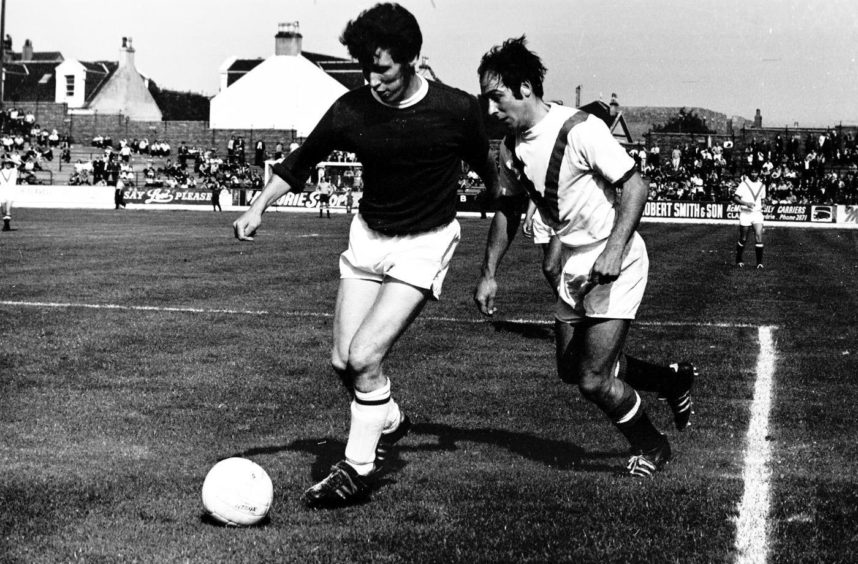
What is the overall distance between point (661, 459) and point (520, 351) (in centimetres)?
503

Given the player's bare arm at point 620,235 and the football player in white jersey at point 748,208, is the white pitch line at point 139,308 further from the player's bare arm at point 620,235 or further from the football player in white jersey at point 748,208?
the football player in white jersey at point 748,208

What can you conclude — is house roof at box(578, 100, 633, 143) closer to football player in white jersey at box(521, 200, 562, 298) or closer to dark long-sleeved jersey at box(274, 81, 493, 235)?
football player in white jersey at box(521, 200, 562, 298)

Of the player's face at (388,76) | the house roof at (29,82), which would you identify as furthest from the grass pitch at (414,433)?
the house roof at (29,82)

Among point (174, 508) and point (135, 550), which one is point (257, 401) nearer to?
point (174, 508)

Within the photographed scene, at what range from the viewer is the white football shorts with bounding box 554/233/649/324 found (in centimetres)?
623

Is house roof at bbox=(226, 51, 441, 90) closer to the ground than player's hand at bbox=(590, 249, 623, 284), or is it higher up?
higher up

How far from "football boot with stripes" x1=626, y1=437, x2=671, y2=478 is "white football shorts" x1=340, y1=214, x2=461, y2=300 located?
1483 mm

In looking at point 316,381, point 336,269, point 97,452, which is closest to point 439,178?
point 97,452

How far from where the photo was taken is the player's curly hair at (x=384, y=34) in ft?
18.8

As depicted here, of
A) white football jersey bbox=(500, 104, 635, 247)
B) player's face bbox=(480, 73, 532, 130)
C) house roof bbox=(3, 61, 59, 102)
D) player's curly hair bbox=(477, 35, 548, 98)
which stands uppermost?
house roof bbox=(3, 61, 59, 102)

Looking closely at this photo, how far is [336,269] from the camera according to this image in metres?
21.6

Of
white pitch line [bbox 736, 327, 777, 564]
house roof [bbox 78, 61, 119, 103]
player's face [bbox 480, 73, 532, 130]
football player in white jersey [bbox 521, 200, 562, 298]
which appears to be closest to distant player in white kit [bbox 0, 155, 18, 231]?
football player in white jersey [bbox 521, 200, 562, 298]

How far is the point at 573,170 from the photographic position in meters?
6.14

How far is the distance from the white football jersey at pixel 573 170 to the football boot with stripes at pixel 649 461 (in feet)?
4.23
